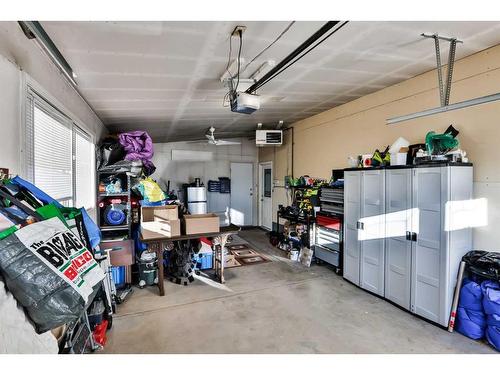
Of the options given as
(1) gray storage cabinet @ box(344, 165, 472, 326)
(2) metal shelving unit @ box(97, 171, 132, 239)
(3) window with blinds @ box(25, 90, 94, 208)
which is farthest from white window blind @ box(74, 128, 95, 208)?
(1) gray storage cabinet @ box(344, 165, 472, 326)

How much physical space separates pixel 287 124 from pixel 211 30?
4481mm

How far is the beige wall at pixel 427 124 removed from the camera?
267 cm

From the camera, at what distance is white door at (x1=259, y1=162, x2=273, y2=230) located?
7531mm

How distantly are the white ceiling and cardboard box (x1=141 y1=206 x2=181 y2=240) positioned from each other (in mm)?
1526

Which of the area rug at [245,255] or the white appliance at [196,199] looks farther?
the white appliance at [196,199]

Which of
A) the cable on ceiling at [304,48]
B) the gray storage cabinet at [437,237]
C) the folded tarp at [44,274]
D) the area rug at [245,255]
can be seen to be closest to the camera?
the folded tarp at [44,274]

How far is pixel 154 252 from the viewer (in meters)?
3.78

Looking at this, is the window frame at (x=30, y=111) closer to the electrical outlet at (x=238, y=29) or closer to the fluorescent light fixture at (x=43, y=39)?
the fluorescent light fixture at (x=43, y=39)

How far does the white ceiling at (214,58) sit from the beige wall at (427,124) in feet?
0.69

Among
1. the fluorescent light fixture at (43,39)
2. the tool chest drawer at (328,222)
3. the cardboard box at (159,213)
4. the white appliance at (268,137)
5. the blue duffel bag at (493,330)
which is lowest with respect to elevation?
the blue duffel bag at (493,330)

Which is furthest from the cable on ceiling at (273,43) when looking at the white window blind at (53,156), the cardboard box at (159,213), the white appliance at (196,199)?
the white appliance at (196,199)

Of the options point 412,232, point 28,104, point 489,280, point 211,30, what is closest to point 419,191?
point 412,232

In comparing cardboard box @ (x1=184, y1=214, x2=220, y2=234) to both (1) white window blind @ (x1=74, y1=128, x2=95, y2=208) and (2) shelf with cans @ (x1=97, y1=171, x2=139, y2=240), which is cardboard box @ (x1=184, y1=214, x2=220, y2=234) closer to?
(2) shelf with cans @ (x1=97, y1=171, x2=139, y2=240)

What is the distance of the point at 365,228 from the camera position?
359cm
